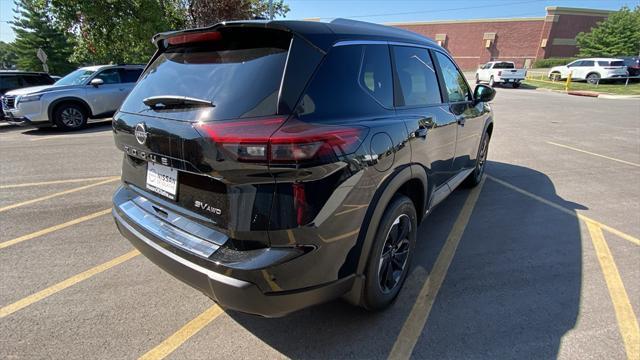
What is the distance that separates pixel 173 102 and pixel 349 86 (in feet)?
3.40

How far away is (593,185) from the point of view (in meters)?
5.48

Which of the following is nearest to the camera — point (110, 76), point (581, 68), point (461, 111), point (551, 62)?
point (461, 111)

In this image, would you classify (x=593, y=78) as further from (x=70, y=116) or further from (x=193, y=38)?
(x=193, y=38)

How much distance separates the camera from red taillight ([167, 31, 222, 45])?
7.14ft

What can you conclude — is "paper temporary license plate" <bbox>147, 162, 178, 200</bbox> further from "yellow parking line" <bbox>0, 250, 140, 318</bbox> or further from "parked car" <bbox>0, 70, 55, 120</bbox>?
"parked car" <bbox>0, 70, 55, 120</bbox>

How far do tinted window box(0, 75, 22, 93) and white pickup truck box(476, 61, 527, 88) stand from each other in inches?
1117

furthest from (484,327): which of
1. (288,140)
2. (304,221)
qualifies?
(288,140)

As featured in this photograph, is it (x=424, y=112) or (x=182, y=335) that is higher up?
(x=424, y=112)

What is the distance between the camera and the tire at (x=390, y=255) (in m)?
2.28

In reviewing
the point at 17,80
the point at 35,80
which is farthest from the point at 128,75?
the point at 17,80

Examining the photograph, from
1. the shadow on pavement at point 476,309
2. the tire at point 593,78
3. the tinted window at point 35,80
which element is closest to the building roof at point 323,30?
the shadow on pavement at point 476,309

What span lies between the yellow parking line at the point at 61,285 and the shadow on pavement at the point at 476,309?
1.39m

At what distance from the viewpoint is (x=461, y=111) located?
376 centimetres

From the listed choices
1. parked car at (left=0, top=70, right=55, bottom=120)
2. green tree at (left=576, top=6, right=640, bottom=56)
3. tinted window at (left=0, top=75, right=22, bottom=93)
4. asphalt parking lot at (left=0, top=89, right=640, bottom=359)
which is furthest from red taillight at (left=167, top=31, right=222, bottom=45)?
green tree at (left=576, top=6, right=640, bottom=56)
